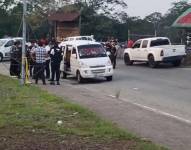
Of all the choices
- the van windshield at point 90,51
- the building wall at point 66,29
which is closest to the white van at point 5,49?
the building wall at point 66,29

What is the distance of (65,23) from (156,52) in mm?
29065

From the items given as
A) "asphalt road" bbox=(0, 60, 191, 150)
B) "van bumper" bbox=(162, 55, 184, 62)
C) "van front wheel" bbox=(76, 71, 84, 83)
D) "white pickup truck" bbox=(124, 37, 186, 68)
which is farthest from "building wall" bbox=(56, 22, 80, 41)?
"van front wheel" bbox=(76, 71, 84, 83)

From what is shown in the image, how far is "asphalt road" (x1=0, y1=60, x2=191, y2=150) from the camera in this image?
1066cm

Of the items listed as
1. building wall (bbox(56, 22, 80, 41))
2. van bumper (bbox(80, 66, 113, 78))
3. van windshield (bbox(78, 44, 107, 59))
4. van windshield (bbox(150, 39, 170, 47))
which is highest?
building wall (bbox(56, 22, 80, 41))

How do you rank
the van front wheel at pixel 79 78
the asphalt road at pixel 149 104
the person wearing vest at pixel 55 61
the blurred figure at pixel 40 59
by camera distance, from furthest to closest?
the van front wheel at pixel 79 78 → the person wearing vest at pixel 55 61 → the blurred figure at pixel 40 59 → the asphalt road at pixel 149 104

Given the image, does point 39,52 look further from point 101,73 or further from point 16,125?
point 16,125

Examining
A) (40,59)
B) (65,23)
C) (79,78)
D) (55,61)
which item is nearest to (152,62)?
(79,78)

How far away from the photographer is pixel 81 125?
10867 millimetres

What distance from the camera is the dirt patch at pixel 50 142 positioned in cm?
860

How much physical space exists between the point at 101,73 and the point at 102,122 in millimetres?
13638

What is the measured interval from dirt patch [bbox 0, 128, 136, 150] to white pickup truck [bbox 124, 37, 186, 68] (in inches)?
939

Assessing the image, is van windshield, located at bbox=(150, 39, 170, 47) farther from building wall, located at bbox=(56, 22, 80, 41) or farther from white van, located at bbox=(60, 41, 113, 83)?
building wall, located at bbox=(56, 22, 80, 41)

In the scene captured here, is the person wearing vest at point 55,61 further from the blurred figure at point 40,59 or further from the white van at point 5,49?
the white van at point 5,49

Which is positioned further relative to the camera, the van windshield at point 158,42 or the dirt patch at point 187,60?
the dirt patch at point 187,60
